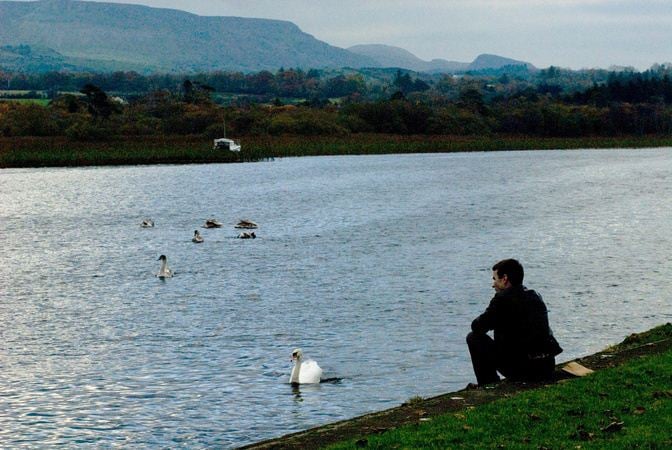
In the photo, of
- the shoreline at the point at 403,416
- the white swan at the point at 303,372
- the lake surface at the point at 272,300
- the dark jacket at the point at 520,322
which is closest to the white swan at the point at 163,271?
the lake surface at the point at 272,300

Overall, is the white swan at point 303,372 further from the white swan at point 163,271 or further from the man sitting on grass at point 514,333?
the white swan at point 163,271

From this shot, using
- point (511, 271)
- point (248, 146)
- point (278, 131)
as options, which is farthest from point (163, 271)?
point (278, 131)

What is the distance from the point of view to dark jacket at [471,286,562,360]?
1507cm

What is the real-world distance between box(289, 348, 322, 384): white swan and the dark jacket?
18.0 feet

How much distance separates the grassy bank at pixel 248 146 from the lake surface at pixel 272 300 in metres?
44.3

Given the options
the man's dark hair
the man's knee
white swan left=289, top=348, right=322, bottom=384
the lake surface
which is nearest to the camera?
the man's dark hair

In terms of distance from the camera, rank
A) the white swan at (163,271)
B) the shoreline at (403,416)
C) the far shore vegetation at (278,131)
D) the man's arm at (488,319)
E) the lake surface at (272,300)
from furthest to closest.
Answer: the far shore vegetation at (278,131) → the white swan at (163,271) → the lake surface at (272,300) → the man's arm at (488,319) → the shoreline at (403,416)

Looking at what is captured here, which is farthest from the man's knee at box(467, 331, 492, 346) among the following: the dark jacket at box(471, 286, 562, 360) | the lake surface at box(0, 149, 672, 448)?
the lake surface at box(0, 149, 672, 448)

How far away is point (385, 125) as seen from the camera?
184m

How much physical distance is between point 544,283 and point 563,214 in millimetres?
32192

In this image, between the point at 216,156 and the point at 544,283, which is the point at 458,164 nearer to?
the point at 216,156

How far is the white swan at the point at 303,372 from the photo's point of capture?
66.4 ft

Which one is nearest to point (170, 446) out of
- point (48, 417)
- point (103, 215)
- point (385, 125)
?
point (48, 417)

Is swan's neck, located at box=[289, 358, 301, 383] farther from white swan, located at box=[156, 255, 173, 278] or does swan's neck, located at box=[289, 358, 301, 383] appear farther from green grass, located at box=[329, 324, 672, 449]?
white swan, located at box=[156, 255, 173, 278]
